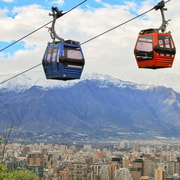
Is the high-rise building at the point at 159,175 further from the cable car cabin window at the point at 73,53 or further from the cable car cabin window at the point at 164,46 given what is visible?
the cable car cabin window at the point at 164,46

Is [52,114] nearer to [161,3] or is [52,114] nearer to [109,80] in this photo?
[109,80]

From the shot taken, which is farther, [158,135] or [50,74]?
[158,135]

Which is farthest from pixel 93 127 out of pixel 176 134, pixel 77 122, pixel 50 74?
pixel 50 74

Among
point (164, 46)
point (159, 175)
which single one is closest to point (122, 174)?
point (159, 175)

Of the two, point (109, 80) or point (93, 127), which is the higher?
point (109, 80)

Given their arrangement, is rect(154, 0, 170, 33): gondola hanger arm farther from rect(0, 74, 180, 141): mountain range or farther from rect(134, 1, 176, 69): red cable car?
rect(0, 74, 180, 141): mountain range

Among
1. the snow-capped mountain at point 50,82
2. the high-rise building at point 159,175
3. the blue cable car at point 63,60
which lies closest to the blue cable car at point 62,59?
the blue cable car at point 63,60
